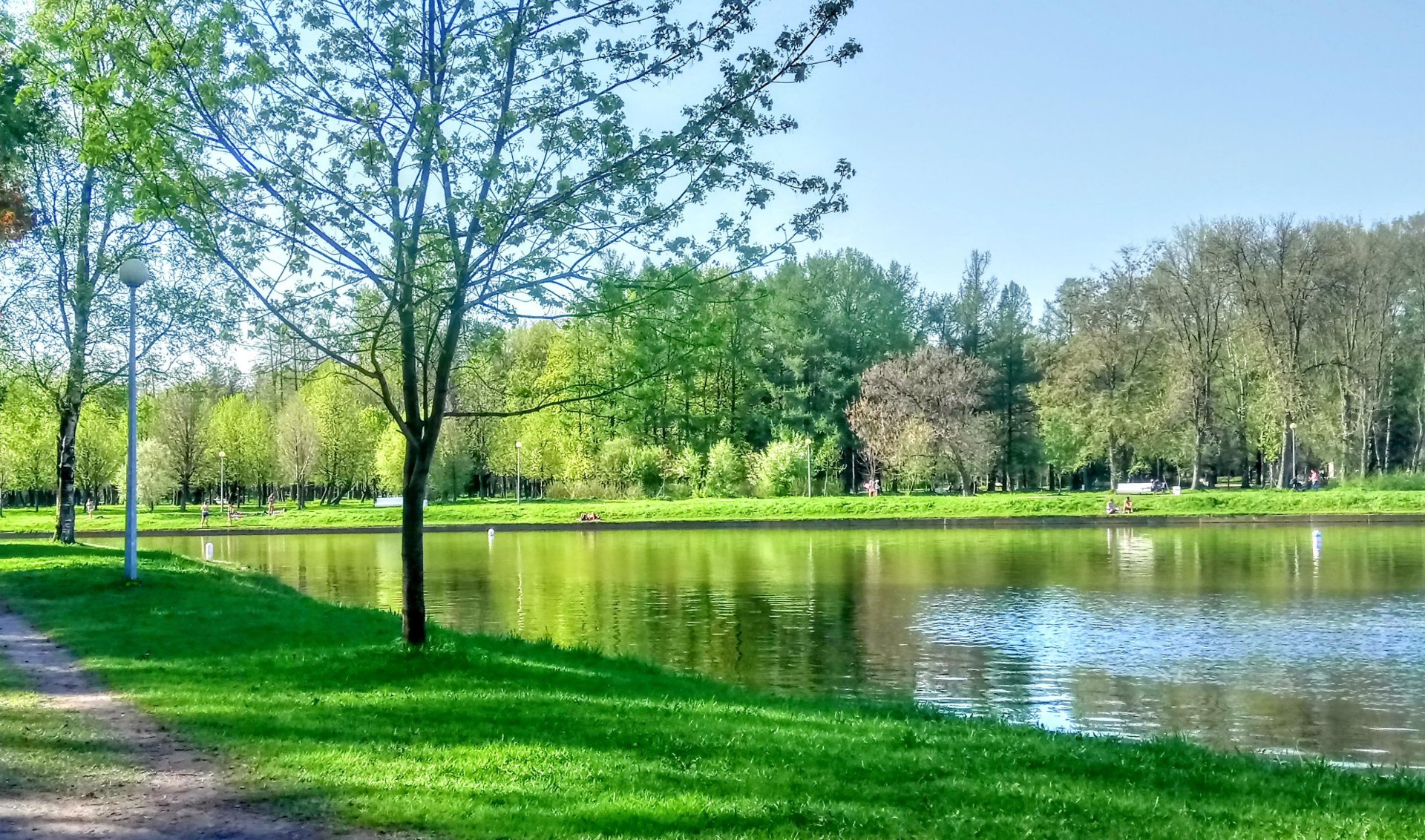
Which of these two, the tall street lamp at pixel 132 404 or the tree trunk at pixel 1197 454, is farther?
the tree trunk at pixel 1197 454

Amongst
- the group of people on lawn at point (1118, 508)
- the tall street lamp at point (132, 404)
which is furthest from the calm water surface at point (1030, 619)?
the group of people on lawn at point (1118, 508)

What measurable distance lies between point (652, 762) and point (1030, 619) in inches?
700

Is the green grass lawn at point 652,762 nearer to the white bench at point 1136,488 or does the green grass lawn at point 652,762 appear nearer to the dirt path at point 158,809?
the dirt path at point 158,809

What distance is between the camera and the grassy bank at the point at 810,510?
2323 inches

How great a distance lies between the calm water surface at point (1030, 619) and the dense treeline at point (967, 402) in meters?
18.4

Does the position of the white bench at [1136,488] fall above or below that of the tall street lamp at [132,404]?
below

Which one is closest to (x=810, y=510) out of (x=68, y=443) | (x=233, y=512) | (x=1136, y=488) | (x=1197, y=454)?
(x=1197, y=454)

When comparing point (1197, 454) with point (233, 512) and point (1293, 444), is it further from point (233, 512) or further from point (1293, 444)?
point (233, 512)

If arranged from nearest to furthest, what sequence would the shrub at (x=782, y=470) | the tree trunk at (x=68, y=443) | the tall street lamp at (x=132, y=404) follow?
the tall street lamp at (x=132, y=404)
the tree trunk at (x=68, y=443)
the shrub at (x=782, y=470)

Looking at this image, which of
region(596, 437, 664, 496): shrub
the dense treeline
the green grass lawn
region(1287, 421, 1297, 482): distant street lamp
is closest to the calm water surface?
the green grass lawn

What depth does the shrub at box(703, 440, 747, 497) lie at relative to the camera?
7775 centimetres

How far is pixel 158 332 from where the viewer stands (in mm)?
27969

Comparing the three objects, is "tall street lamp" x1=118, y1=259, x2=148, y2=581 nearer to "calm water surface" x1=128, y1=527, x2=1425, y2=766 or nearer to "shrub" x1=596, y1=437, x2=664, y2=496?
"calm water surface" x1=128, y1=527, x2=1425, y2=766

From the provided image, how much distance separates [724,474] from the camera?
77.9 metres
